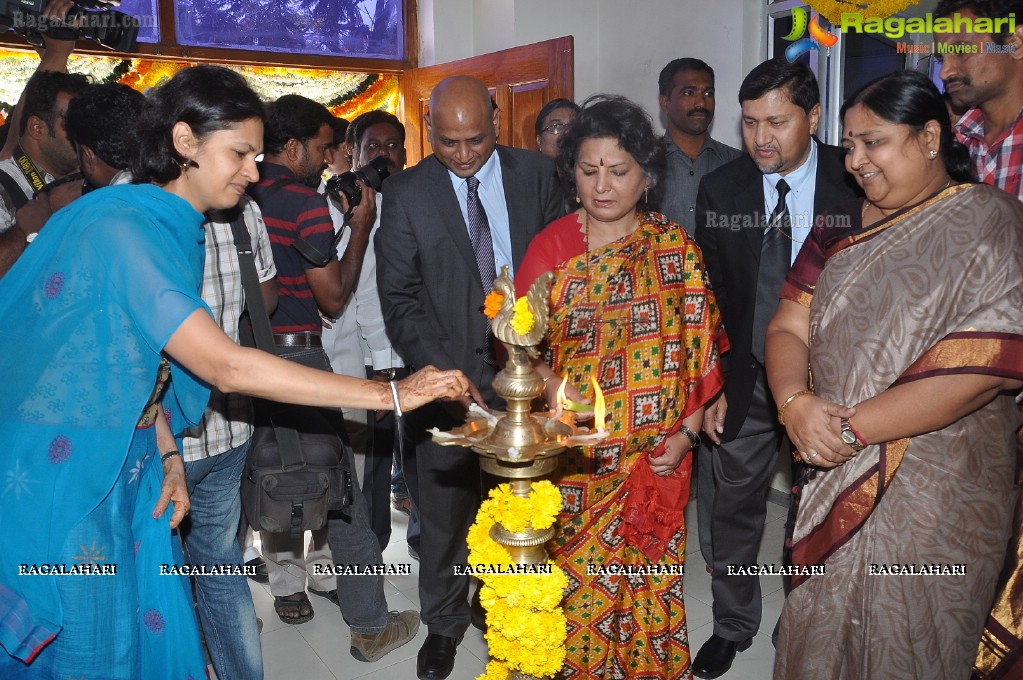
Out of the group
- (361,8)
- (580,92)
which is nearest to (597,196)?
(580,92)

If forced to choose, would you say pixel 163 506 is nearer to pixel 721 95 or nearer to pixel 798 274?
pixel 798 274

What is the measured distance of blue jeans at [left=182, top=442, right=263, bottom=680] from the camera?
2352 mm

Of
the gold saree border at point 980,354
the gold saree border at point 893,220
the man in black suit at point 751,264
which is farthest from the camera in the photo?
the man in black suit at point 751,264

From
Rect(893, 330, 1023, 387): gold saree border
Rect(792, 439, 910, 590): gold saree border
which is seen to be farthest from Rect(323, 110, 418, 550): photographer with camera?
Rect(893, 330, 1023, 387): gold saree border

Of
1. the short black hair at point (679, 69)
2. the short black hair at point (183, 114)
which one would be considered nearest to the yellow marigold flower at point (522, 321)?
the short black hair at point (183, 114)

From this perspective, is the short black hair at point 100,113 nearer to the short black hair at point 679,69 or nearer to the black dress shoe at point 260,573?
the black dress shoe at point 260,573

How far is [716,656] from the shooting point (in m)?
2.89

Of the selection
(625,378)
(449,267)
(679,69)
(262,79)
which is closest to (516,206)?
(449,267)

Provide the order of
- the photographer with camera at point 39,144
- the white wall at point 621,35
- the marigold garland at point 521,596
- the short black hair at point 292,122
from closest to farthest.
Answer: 1. the marigold garland at point 521,596
2. the photographer with camera at point 39,144
3. the short black hair at point 292,122
4. the white wall at point 621,35

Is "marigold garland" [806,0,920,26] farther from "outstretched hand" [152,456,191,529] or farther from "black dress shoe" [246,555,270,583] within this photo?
"black dress shoe" [246,555,270,583]

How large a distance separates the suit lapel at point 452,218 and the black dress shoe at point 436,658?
4.40ft

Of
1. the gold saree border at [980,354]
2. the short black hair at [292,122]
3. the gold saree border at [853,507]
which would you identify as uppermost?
the short black hair at [292,122]

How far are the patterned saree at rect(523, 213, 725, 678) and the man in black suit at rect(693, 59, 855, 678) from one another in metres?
0.42

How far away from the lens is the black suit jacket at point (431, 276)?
287cm
